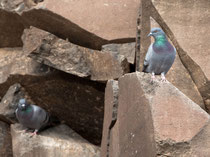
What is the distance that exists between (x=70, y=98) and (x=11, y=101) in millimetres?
883

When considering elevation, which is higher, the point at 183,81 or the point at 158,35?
the point at 158,35

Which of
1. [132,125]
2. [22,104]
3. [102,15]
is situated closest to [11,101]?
[22,104]

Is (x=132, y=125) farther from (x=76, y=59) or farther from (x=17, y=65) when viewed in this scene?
(x=17, y=65)

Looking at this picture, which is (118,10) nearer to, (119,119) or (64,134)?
(64,134)

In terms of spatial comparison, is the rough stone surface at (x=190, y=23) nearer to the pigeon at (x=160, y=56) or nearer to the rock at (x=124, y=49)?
the rock at (x=124, y=49)

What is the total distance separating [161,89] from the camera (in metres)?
3.90

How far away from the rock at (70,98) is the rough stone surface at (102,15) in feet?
2.49

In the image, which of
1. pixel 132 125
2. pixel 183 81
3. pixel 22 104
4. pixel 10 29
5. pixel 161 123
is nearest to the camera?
pixel 161 123

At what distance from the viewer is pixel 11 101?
6.54m

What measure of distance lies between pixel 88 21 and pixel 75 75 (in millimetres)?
856

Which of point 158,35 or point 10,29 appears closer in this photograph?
point 158,35

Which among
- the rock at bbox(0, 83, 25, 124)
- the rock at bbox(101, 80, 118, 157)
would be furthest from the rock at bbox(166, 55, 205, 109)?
the rock at bbox(0, 83, 25, 124)

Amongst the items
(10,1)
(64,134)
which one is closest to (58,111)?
(64,134)

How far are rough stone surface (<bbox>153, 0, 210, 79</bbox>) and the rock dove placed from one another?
215 cm
